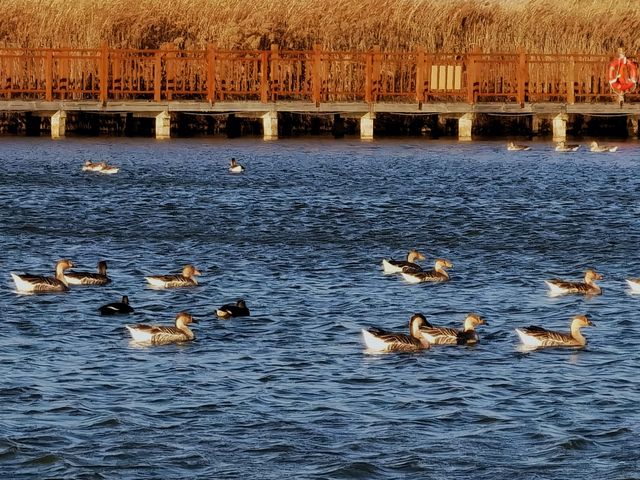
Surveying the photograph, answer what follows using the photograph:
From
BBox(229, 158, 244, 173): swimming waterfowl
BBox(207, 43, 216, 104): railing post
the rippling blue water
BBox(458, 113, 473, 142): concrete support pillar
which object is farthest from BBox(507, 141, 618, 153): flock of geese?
BBox(229, 158, 244, 173): swimming waterfowl

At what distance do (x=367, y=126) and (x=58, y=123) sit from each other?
9793 mm

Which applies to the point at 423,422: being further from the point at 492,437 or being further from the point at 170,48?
the point at 170,48

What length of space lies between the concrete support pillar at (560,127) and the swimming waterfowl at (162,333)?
33178mm

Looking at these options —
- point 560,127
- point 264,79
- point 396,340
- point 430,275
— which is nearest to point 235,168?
point 264,79

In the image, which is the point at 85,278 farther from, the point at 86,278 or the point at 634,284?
the point at 634,284

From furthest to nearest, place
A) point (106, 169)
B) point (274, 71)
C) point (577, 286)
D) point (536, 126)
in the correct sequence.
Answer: point (536, 126), point (274, 71), point (106, 169), point (577, 286)

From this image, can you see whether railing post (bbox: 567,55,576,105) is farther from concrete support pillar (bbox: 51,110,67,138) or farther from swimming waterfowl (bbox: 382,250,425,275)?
swimming waterfowl (bbox: 382,250,425,275)

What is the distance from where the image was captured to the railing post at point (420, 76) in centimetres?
5047

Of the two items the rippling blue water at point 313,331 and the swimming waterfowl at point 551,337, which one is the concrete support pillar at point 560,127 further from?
the swimming waterfowl at point 551,337

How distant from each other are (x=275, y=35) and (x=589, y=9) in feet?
39.3

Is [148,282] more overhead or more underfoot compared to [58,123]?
more underfoot

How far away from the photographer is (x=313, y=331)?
19.8 meters

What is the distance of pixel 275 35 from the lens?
56000 mm

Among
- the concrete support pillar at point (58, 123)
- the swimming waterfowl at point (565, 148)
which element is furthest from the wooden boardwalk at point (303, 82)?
the swimming waterfowl at point (565, 148)
